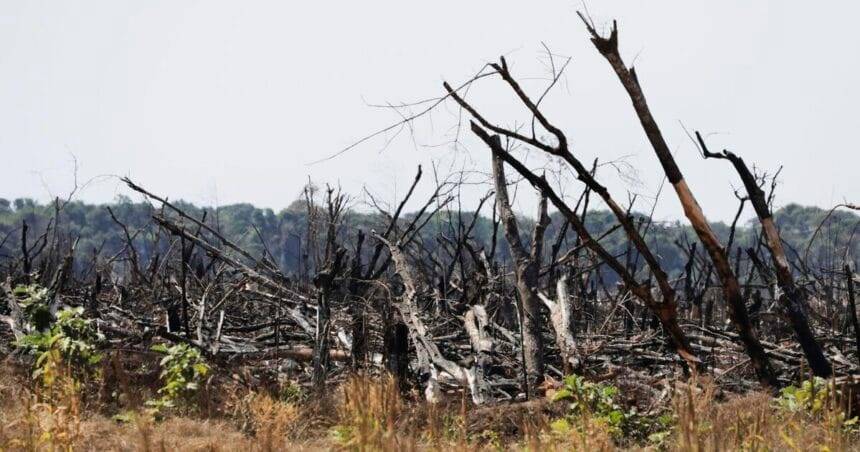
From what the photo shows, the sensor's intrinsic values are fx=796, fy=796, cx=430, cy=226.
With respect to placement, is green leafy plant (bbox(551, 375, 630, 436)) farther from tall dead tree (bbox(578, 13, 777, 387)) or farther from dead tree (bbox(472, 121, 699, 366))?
tall dead tree (bbox(578, 13, 777, 387))

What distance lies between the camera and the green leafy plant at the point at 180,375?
603cm

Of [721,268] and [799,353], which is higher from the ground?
[721,268]

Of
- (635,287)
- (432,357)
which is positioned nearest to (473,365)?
(432,357)

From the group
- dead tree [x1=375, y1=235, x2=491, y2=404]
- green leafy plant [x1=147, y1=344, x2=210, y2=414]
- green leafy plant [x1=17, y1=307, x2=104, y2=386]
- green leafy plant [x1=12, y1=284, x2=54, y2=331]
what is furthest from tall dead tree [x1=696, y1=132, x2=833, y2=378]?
green leafy plant [x1=12, y1=284, x2=54, y2=331]

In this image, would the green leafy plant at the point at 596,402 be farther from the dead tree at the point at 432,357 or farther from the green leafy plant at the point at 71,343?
the green leafy plant at the point at 71,343

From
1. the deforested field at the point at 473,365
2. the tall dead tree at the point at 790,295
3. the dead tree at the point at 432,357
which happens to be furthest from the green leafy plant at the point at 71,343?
the tall dead tree at the point at 790,295

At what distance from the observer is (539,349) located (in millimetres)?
6840

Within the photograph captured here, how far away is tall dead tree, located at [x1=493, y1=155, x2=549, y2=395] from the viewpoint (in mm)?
6840

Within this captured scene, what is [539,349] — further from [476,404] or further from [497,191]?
[497,191]

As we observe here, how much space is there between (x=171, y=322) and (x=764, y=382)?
18.7 feet

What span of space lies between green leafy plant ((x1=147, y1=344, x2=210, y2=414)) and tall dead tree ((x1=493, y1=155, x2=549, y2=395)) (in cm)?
265

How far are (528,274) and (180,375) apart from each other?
304cm

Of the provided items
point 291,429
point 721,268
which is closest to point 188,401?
point 291,429

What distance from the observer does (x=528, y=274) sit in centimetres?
708
